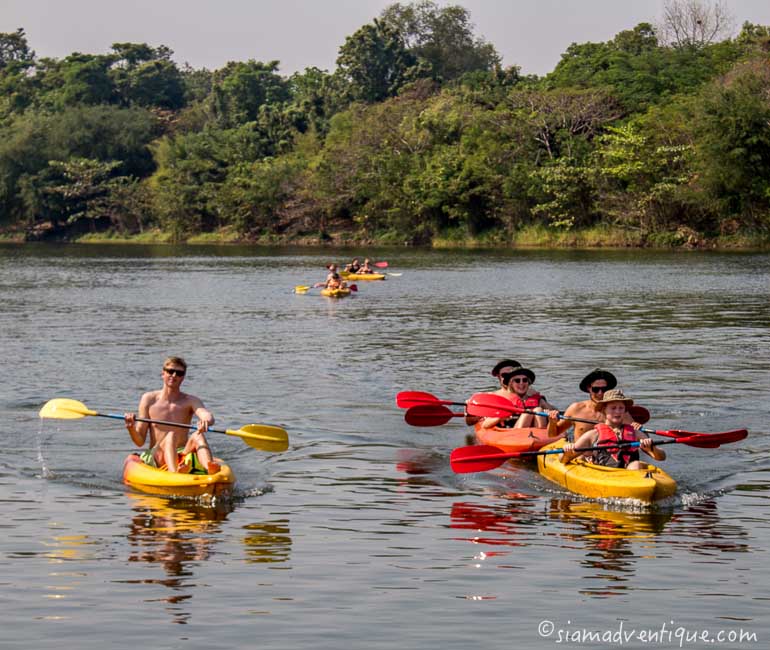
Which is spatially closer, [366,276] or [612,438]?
[612,438]

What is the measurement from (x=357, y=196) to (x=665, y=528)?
76.6 meters

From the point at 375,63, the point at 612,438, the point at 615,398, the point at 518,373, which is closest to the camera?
the point at 615,398

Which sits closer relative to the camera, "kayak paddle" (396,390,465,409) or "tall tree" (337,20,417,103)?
"kayak paddle" (396,390,465,409)

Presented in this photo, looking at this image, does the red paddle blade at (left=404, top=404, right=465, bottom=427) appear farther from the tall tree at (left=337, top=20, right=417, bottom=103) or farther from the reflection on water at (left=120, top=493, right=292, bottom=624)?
the tall tree at (left=337, top=20, right=417, bottom=103)

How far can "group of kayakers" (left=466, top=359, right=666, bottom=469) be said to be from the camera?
42.5ft

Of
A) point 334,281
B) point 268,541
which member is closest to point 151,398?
point 268,541

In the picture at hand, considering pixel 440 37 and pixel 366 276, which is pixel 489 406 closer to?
pixel 366 276

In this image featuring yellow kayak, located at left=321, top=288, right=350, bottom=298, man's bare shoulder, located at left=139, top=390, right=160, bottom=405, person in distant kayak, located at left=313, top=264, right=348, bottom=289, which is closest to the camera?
man's bare shoulder, located at left=139, top=390, right=160, bottom=405

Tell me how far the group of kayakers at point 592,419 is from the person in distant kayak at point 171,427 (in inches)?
142

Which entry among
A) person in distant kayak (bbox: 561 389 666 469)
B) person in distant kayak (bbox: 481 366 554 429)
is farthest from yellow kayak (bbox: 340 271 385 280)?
person in distant kayak (bbox: 561 389 666 469)

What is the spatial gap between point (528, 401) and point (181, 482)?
4561 mm


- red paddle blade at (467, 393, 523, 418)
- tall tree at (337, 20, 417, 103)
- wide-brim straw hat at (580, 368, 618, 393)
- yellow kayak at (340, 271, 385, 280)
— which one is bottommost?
red paddle blade at (467, 393, 523, 418)

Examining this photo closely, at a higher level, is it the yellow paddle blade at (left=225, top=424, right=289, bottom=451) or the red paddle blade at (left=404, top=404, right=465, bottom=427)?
the yellow paddle blade at (left=225, top=424, right=289, bottom=451)

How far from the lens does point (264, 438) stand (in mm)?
13719
